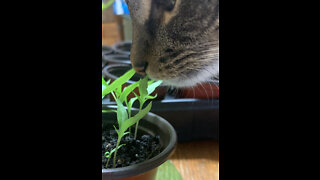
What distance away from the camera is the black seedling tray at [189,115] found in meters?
0.46

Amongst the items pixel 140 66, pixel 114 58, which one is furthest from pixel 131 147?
pixel 114 58

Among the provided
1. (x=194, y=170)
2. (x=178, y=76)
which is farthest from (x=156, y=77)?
(x=194, y=170)

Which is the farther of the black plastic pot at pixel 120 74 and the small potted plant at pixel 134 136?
the black plastic pot at pixel 120 74

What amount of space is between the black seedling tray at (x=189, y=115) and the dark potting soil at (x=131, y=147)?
0.05 m

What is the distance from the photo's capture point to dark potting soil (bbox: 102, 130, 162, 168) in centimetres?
39

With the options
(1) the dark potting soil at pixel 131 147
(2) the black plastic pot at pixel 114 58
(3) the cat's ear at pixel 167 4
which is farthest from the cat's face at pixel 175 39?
(2) the black plastic pot at pixel 114 58

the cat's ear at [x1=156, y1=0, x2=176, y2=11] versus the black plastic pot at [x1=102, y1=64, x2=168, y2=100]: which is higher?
the cat's ear at [x1=156, y1=0, x2=176, y2=11]

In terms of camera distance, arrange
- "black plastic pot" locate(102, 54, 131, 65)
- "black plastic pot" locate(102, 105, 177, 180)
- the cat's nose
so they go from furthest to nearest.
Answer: "black plastic pot" locate(102, 54, 131, 65) → the cat's nose → "black plastic pot" locate(102, 105, 177, 180)

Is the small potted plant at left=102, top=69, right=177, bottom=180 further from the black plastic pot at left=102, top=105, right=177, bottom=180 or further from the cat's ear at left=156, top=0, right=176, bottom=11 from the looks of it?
the cat's ear at left=156, top=0, right=176, bottom=11

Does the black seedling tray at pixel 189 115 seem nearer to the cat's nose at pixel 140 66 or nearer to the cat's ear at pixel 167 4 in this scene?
the cat's nose at pixel 140 66

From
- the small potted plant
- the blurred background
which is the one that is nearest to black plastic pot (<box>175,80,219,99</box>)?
the blurred background

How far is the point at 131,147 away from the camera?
0.42 metres

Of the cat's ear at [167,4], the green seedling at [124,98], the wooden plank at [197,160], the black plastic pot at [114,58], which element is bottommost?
the wooden plank at [197,160]
